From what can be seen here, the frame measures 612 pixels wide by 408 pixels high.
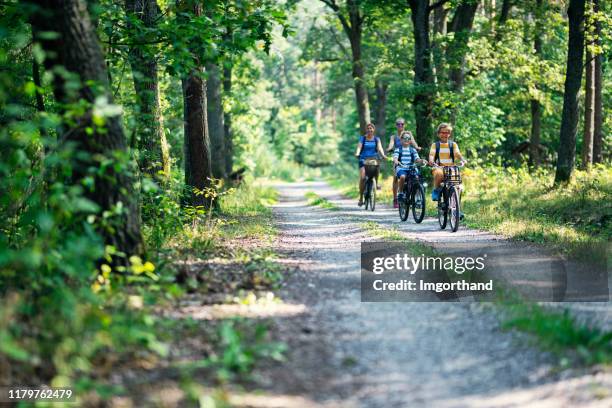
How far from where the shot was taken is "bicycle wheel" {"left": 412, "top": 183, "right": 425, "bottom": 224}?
46.6 ft

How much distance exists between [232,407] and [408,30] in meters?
31.0

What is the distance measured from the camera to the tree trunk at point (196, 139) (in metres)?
13.8

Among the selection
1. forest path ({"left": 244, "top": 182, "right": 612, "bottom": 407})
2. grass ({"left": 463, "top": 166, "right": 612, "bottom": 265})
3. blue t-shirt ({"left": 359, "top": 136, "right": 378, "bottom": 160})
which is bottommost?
forest path ({"left": 244, "top": 182, "right": 612, "bottom": 407})

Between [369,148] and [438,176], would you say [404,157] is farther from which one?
[438,176]

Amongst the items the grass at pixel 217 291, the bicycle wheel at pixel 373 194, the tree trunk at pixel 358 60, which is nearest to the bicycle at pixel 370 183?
the bicycle wheel at pixel 373 194

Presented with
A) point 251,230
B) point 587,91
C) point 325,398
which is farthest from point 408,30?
point 325,398

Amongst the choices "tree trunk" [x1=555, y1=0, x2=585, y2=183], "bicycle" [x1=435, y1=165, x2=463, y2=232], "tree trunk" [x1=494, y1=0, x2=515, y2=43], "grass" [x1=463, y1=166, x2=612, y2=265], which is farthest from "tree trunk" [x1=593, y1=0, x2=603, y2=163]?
"bicycle" [x1=435, y1=165, x2=463, y2=232]

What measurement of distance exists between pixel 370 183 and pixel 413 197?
335 centimetres

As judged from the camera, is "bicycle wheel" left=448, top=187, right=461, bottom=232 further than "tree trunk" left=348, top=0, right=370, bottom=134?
No

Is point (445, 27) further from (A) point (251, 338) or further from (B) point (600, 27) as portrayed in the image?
(A) point (251, 338)

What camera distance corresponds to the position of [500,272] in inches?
324

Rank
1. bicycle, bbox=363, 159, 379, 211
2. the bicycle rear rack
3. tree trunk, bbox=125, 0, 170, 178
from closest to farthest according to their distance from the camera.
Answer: tree trunk, bbox=125, 0, 170, 178
the bicycle rear rack
bicycle, bbox=363, 159, 379, 211

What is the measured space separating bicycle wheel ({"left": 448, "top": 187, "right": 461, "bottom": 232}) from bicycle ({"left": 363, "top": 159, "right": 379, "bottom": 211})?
15.9ft

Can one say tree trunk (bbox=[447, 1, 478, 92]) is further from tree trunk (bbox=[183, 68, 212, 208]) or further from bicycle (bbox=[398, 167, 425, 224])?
tree trunk (bbox=[183, 68, 212, 208])
